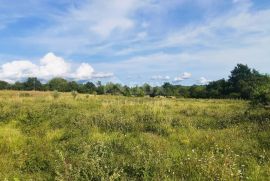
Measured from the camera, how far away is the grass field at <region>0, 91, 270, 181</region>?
279 inches

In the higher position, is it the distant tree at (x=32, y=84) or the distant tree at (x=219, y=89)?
the distant tree at (x=32, y=84)

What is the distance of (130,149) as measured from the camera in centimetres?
930

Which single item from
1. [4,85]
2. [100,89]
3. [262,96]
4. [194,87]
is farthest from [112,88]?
[262,96]

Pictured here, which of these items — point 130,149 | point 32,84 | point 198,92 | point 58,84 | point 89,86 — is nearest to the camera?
point 130,149

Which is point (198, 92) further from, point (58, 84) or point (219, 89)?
point (58, 84)

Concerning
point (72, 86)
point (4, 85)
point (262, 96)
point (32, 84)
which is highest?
point (32, 84)

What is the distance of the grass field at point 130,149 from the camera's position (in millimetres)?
7098

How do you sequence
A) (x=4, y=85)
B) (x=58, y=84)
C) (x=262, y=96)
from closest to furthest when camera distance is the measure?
(x=262, y=96) → (x=58, y=84) → (x=4, y=85)

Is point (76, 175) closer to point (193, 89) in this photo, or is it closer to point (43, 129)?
point (43, 129)

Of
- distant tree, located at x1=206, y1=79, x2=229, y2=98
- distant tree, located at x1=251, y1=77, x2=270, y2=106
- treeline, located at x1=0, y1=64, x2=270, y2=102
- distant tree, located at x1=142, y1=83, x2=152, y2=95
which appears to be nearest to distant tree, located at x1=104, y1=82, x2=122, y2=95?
treeline, located at x1=0, y1=64, x2=270, y2=102

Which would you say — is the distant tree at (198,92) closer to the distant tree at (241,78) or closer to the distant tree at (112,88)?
the distant tree at (241,78)

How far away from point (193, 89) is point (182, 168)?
9522 centimetres

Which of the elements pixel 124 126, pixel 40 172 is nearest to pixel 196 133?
pixel 124 126

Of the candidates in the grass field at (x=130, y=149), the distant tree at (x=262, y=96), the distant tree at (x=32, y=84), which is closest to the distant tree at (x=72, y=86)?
the distant tree at (x=32, y=84)
